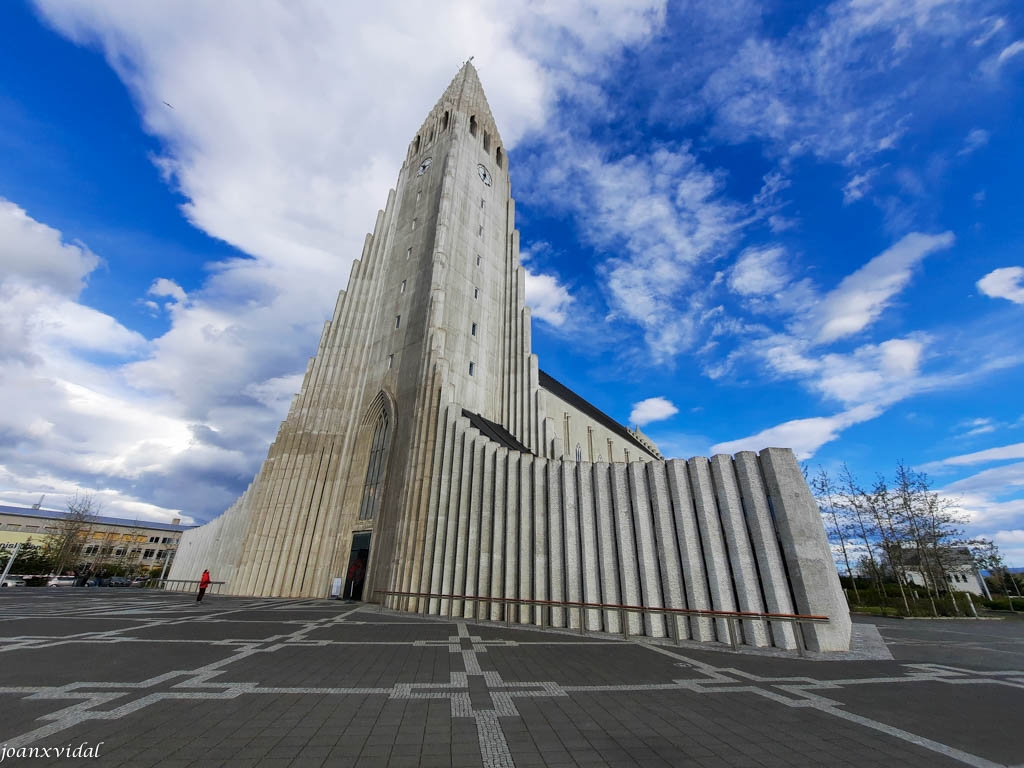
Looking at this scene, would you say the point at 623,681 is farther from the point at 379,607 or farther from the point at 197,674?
the point at 379,607

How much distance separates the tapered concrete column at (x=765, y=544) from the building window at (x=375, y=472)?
18752mm

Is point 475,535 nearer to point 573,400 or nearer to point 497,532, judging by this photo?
point 497,532

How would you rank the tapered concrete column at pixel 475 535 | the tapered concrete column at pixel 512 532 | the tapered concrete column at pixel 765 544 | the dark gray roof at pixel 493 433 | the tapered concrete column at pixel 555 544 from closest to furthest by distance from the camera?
the tapered concrete column at pixel 765 544 < the tapered concrete column at pixel 555 544 < the tapered concrete column at pixel 512 532 < the tapered concrete column at pixel 475 535 < the dark gray roof at pixel 493 433

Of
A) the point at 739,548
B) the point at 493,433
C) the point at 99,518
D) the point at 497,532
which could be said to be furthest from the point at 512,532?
the point at 99,518

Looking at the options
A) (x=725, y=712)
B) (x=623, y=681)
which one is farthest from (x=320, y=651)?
(x=725, y=712)

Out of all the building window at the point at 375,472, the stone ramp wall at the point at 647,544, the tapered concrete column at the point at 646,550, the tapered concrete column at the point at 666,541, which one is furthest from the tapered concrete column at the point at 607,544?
the building window at the point at 375,472

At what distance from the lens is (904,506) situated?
105 feet

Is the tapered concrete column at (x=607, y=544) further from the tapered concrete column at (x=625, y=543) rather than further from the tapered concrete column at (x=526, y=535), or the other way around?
the tapered concrete column at (x=526, y=535)

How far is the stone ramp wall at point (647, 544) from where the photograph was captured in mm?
11484

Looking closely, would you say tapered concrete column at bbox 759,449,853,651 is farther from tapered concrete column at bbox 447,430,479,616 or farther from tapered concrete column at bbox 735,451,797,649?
tapered concrete column at bbox 447,430,479,616

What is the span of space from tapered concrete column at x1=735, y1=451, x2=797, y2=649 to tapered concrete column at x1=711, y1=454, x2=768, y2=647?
179 millimetres

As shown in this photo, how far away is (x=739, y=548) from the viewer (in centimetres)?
1208

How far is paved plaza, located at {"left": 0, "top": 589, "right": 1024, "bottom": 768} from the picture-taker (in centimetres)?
397

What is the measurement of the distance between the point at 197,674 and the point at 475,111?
141 ft
